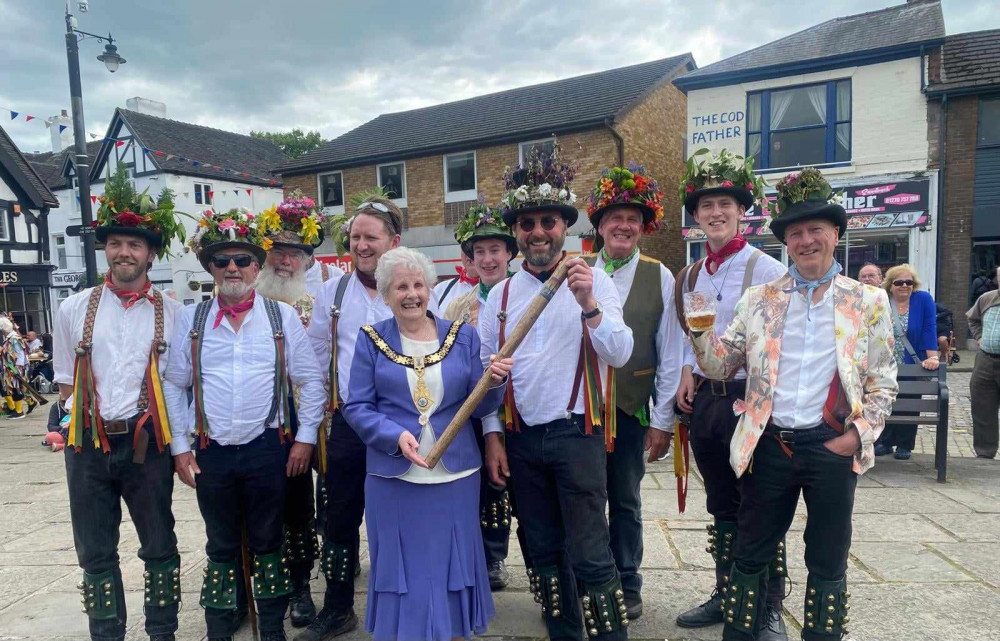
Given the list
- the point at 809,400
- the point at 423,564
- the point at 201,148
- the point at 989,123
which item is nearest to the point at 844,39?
the point at 989,123

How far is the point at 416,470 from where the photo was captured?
259 centimetres

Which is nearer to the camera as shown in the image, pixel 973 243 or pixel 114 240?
pixel 114 240

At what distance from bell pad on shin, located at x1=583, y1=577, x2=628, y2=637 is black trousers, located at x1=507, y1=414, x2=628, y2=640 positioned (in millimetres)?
27

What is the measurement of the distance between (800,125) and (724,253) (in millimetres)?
13366

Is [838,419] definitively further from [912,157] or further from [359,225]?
[912,157]

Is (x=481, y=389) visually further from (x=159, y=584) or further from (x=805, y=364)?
(x=159, y=584)

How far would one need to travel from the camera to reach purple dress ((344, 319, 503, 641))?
254 centimetres

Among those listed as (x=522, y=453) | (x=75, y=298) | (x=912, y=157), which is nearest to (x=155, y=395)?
(x=75, y=298)

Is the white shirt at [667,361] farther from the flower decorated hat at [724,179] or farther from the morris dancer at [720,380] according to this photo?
the flower decorated hat at [724,179]

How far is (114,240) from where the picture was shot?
9.91 ft

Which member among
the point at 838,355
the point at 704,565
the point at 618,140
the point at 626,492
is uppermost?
the point at 618,140

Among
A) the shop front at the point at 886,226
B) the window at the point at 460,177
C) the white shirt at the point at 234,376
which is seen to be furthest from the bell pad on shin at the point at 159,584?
the window at the point at 460,177

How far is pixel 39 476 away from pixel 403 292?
6558 mm

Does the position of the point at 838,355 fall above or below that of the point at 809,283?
below
